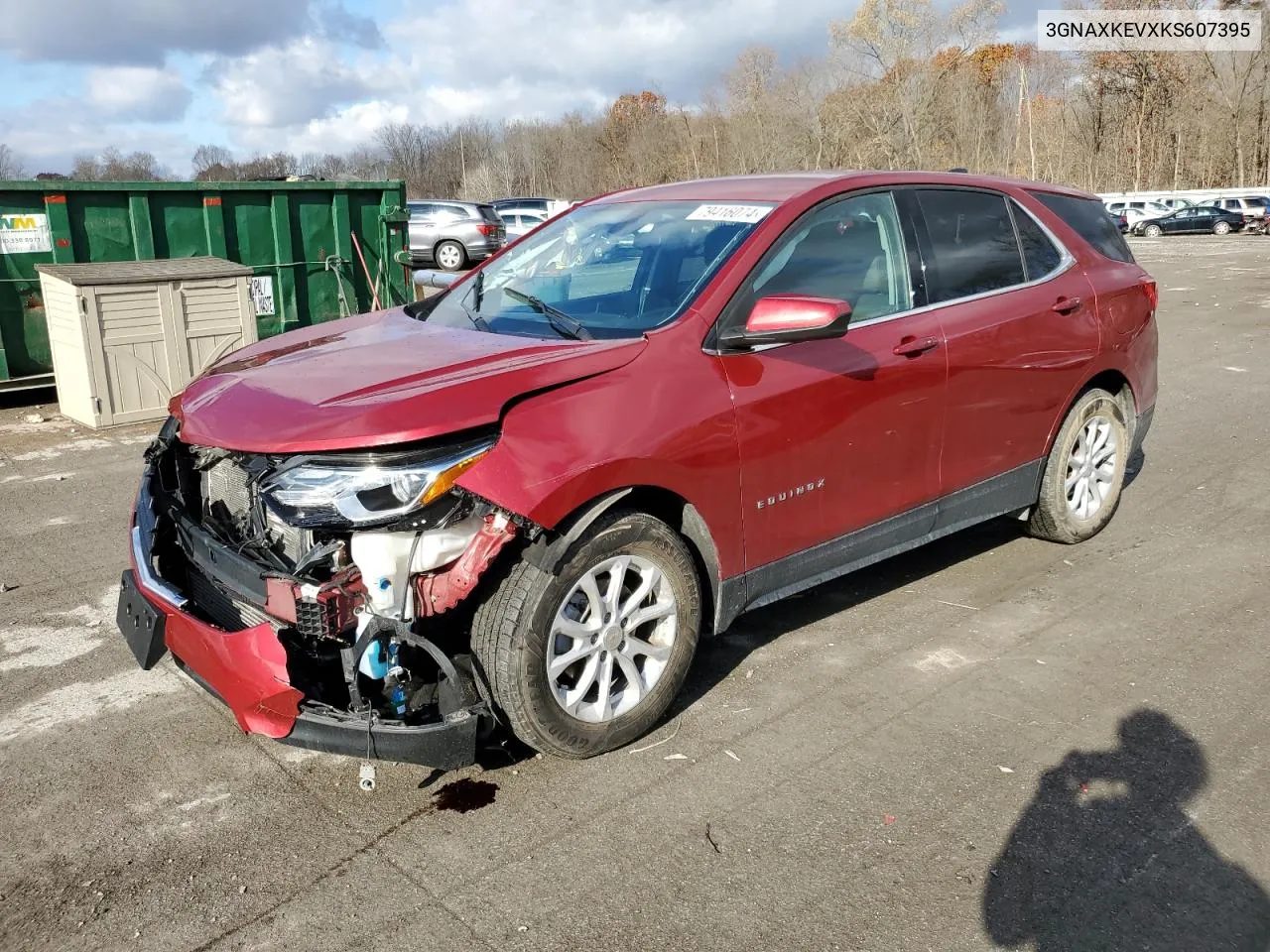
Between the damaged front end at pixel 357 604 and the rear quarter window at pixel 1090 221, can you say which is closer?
the damaged front end at pixel 357 604

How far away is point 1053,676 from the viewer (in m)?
4.13

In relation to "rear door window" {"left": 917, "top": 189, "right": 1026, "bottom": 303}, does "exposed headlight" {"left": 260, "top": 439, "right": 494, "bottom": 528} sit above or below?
below

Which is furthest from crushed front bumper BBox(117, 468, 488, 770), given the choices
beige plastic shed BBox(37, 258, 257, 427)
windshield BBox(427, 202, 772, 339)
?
beige plastic shed BBox(37, 258, 257, 427)

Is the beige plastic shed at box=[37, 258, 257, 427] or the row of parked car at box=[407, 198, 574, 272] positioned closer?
the beige plastic shed at box=[37, 258, 257, 427]

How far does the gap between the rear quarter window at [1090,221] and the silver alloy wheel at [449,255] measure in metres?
18.9

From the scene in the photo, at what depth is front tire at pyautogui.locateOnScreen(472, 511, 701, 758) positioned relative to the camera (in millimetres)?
3180

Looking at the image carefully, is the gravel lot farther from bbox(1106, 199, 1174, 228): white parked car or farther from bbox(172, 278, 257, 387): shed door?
bbox(1106, 199, 1174, 228): white parked car

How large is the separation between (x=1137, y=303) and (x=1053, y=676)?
2.37m

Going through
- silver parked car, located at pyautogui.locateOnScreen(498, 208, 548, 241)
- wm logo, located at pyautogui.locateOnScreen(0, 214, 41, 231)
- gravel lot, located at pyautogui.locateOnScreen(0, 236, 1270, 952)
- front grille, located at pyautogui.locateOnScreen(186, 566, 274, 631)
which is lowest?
gravel lot, located at pyautogui.locateOnScreen(0, 236, 1270, 952)

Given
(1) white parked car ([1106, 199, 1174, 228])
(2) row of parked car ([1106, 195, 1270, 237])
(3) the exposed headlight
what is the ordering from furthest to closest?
(1) white parked car ([1106, 199, 1174, 228])
(2) row of parked car ([1106, 195, 1270, 237])
(3) the exposed headlight

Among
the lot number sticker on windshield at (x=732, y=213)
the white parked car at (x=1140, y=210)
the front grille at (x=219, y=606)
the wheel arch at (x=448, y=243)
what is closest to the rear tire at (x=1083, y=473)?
the lot number sticker on windshield at (x=732, y=213)

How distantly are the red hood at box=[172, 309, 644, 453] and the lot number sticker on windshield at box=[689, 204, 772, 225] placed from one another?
84 centimetres

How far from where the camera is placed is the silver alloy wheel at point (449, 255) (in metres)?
23.3

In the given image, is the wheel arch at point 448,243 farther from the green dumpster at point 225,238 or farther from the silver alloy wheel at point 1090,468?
the silver alloy wheel at point 1090,468
